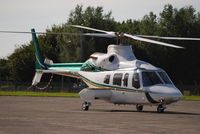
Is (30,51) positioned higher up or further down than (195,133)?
further down

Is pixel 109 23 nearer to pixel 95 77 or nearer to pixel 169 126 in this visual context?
pixel 95 77

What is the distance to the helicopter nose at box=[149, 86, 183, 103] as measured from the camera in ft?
89.2

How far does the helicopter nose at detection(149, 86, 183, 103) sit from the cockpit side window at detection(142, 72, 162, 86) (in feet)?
1.42

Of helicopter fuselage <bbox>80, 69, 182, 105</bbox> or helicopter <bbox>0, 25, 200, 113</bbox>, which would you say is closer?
helicopter fuselage <bbox>80, 69, 182, 105</bbox>

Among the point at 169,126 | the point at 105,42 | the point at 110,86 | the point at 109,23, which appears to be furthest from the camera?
the point at 109,23

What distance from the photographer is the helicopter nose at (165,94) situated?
89.2 feet

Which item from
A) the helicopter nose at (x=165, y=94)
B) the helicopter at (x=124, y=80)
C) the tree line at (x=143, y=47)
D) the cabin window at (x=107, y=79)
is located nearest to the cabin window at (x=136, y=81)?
the helicopter at (x=124, y=80)

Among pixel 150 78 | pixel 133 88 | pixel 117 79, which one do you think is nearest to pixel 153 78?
pixel 150 78

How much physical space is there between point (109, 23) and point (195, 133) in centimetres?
8057

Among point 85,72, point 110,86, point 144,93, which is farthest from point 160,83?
point 85,72

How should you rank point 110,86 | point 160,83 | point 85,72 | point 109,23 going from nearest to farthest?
point 160,83, point 110,86, point 85,72, point 109,23

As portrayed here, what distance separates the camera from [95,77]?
105ft

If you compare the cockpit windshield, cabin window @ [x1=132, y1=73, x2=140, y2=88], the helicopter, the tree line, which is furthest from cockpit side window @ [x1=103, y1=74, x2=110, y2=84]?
the tree line

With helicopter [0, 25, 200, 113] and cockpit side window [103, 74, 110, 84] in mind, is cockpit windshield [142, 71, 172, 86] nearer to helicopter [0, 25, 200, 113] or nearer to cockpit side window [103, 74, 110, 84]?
helicopter [0, 25, 200, 113]
